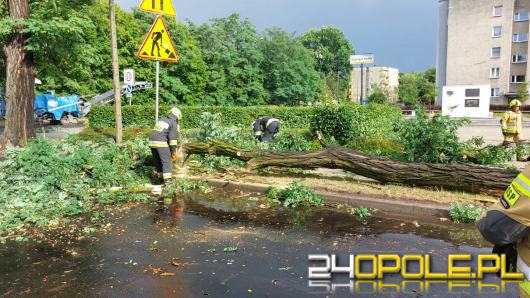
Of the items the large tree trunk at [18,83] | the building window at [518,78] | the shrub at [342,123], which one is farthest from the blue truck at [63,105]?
the building window at [518,78]

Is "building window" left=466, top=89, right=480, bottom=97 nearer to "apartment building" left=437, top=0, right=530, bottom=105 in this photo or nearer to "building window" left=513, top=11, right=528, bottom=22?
"apartment building" left=437, top=0, right=530, bottom=105

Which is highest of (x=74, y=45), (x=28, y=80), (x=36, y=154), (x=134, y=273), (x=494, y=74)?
(x=494, y=74)

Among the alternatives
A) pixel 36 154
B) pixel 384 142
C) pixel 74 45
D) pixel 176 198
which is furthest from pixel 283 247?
pixel 74 45

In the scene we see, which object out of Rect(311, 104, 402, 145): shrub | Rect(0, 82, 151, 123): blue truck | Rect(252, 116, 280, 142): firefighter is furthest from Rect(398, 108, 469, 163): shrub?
Rect(0, 82, 151, 123): blue truck

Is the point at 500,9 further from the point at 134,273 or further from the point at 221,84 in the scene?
the point at 134,273

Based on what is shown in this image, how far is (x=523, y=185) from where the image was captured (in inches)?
79.7

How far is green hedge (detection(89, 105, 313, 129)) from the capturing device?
2395cm

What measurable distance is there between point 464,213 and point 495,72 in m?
52.6

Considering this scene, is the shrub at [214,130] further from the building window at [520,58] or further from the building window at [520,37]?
the building window at [520,37]

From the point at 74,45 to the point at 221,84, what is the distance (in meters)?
27.2

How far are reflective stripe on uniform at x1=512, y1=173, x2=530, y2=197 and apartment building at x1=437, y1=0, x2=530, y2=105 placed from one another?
5443cm

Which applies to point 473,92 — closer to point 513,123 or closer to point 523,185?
point 513,123

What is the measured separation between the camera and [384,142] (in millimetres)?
12328

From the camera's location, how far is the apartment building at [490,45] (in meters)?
50.0
